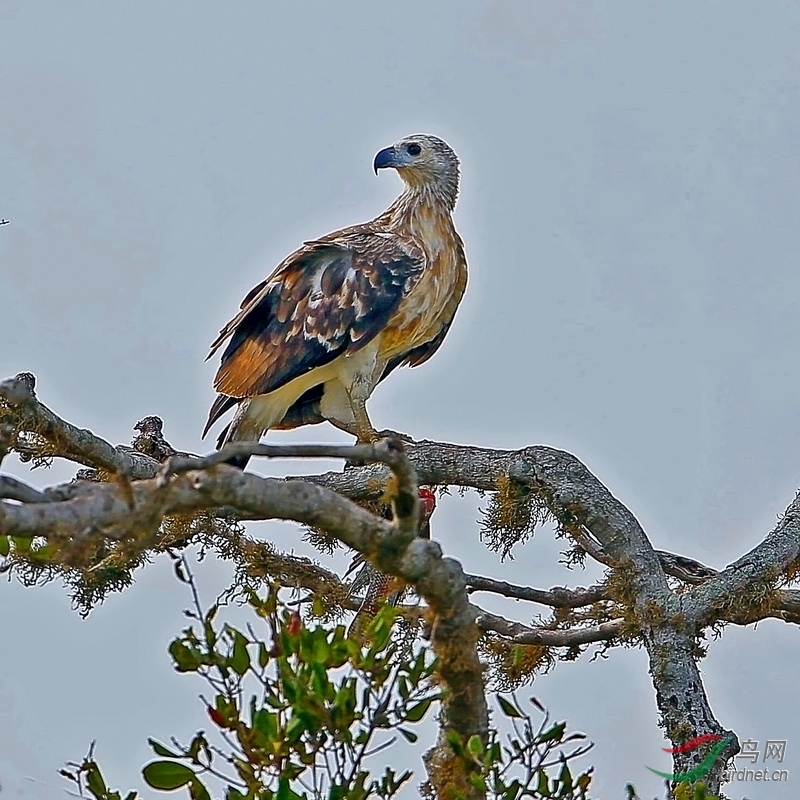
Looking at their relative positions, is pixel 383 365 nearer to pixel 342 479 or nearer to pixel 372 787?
pixel 342 479

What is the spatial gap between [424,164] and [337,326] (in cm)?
95

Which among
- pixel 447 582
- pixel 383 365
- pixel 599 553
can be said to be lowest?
pixel 447 582

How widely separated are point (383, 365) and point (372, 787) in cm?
295

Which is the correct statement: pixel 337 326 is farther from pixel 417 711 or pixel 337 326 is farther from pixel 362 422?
pixel 417 711

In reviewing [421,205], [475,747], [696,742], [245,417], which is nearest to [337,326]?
[245,417]

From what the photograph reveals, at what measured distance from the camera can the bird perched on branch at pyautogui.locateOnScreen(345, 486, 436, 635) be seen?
123 inches

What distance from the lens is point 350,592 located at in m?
3.54

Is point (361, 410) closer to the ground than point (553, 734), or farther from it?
farther from it

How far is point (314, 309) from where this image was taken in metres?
4.68

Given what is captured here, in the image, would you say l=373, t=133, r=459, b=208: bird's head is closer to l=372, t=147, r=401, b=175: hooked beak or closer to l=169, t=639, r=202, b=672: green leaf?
l=372, t=147, r=401, b=175: hooked beak

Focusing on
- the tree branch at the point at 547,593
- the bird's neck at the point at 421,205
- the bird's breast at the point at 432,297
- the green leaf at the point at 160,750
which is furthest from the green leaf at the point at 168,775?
the bird's neck at the point at 421,205

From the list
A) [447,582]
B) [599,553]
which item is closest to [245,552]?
[599,553]

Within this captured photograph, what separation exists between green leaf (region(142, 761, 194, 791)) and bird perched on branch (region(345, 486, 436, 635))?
1018mm

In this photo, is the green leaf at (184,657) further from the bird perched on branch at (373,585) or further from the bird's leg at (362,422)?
the bird's leg at (362,422)
